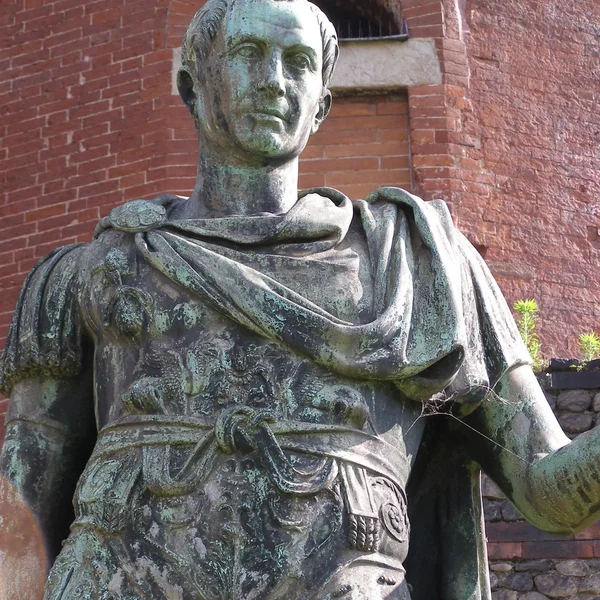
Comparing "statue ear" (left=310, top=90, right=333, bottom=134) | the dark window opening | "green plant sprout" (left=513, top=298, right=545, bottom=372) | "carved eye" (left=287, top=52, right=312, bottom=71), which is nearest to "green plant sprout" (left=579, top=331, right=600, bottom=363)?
"green plant sprout" (left=513, top=298, right=545, bottom=372)

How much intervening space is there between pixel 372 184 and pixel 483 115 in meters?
1.31

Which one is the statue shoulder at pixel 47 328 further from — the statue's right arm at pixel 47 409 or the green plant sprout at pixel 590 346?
the green plant sprout at pixel 590 346

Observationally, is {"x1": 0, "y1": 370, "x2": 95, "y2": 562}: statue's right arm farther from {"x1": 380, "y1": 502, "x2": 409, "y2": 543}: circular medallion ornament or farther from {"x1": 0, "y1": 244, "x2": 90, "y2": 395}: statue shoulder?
{"x1": 380, "y1": 502, "x2": 409, "y2": 543}: circular medallion ornament

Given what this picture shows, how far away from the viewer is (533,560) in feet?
39.1

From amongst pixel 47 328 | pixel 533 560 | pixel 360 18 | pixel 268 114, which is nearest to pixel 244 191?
pixel 268 114

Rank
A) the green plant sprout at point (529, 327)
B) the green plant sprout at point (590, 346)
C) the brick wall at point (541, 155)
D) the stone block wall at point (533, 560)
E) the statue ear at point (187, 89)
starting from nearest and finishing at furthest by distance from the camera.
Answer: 1. the statue ear at point (187, 89)
2. the green plant sprout at point (529, 327)
3. the stone block wall at point (533, 560)
4. the green plant sprout at point (590, 346)
5. the brick wall at point (541, 155)

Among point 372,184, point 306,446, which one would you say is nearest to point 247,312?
point 306,446

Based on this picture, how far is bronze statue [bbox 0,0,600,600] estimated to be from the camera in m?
3.94

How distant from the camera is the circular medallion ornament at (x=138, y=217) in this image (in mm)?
4348

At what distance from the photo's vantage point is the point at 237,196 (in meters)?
4.49

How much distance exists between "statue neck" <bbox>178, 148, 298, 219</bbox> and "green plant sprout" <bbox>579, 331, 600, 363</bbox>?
811 cm

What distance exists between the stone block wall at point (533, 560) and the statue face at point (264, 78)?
7613 mm

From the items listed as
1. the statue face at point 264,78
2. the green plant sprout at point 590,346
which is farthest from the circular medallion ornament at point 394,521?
the green plant sprout at point 590,346

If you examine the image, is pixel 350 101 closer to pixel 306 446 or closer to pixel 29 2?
pixel 29 2
